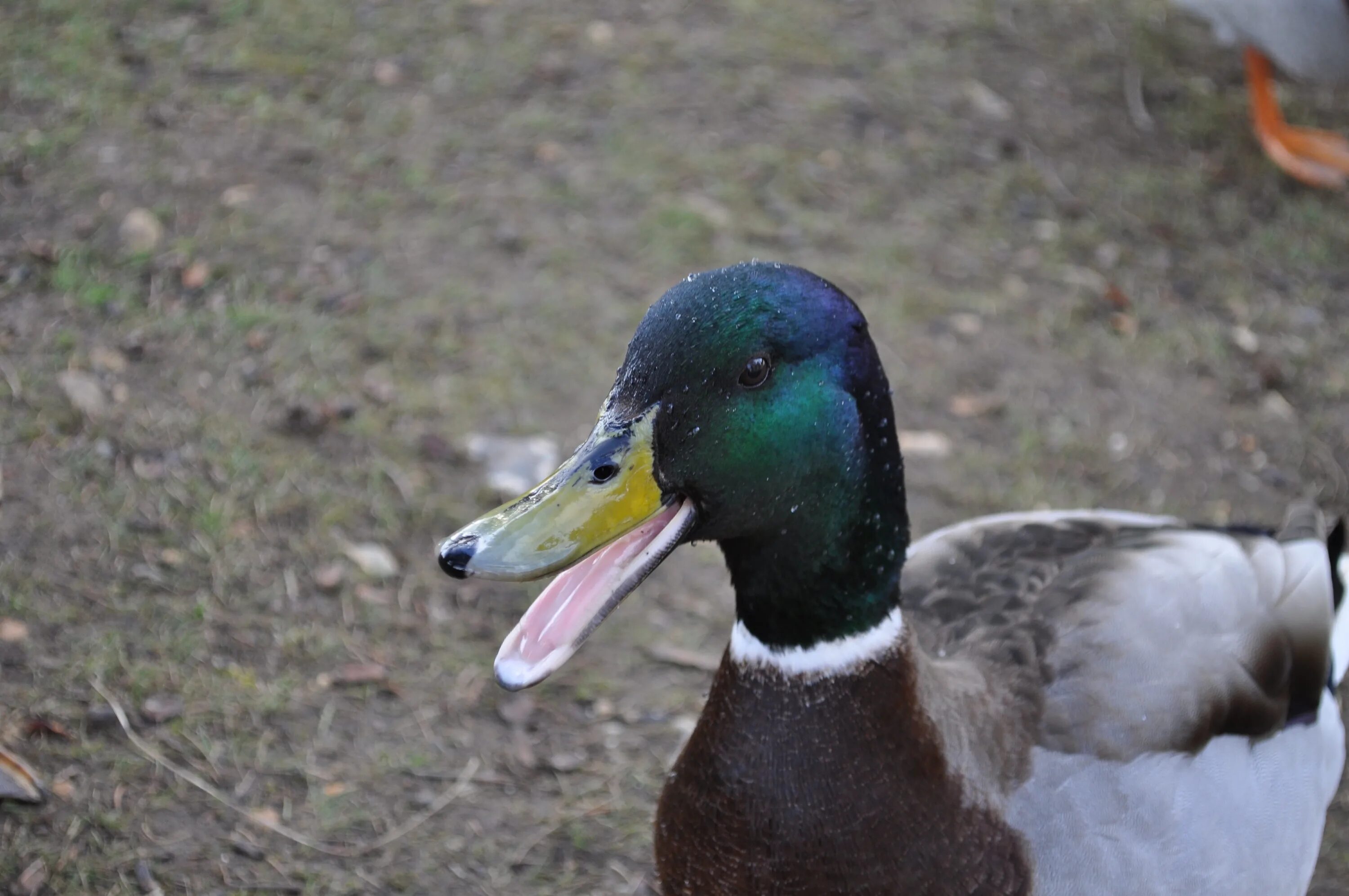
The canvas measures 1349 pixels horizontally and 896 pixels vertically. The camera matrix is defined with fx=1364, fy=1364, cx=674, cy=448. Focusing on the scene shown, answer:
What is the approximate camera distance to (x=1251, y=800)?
246 centimetres

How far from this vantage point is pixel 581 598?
183 cm

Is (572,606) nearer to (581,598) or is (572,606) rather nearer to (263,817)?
(581,598)

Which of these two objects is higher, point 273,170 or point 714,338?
point 714,338

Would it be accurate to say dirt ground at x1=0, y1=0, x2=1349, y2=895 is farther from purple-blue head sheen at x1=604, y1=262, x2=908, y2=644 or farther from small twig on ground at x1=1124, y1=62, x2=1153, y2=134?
purple-blue head sheen at x1=604, y1=262, x2=908, y2=644

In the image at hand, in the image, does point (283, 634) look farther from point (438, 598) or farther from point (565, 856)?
point (565, 856)

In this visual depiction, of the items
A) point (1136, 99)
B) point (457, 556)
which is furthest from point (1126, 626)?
point (1136, 99)

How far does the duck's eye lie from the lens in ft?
6.13

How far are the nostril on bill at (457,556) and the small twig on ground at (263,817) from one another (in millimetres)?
1285

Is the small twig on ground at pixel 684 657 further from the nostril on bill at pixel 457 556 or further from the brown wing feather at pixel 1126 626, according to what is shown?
the nostril on bill at pixel 457 556

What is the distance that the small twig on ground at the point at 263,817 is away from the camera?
2740 mm

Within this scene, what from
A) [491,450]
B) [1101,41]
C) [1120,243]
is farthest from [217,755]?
[1101,41]

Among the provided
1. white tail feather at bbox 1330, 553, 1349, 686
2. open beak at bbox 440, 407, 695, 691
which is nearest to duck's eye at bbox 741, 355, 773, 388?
open beak at bbox 440, 407, 695, 691

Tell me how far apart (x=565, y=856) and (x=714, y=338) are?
145 centimetres

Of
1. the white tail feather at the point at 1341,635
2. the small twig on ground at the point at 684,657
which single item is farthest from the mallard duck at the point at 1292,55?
the small twig on ground at the point at 684,657
